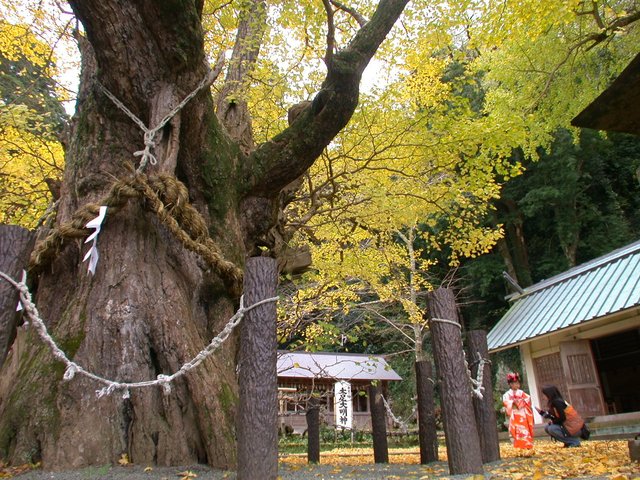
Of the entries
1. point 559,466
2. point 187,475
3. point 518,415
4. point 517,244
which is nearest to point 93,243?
point 187,475

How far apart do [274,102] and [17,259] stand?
4.96 meters

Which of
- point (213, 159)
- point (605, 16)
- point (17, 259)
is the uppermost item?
point (605, 16)

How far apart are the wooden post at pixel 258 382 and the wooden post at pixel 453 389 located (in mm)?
1180

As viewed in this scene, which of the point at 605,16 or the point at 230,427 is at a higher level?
the point at 605,16

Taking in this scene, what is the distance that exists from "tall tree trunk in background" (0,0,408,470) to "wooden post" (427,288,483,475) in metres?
1.52

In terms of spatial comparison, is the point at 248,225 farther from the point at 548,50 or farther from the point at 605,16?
the point at 605,16

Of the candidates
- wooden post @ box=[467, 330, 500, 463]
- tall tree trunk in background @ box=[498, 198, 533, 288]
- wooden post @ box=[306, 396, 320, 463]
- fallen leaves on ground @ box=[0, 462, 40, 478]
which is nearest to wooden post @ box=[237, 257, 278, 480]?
fallen leaves on ground @ box=[0, 462, 40, 478]

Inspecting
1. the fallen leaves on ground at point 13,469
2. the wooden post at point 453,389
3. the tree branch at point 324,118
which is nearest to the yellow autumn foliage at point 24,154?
the tree branch at point 324,118

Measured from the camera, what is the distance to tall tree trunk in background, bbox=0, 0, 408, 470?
9.87 feet

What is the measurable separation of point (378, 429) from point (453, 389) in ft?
11.2

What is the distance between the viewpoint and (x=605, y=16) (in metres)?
10.1

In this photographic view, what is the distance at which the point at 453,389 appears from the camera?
118 inches

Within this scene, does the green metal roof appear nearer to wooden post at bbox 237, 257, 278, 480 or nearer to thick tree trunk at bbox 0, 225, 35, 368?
wooden post at bbox 237, 257, 278, 480

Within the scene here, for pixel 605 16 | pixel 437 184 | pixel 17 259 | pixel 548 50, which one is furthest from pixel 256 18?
pixel 605 16
